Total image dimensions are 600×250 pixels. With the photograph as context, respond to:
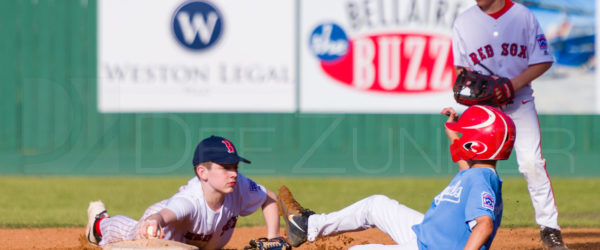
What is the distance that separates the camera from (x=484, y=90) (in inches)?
208

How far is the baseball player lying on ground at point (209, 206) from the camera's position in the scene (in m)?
4.77

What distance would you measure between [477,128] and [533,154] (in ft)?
4.98

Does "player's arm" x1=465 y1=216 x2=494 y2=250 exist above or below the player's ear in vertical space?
below

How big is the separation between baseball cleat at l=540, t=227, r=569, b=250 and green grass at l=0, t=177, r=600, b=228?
220 centimetres

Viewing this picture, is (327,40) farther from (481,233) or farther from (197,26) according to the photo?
(481,233)

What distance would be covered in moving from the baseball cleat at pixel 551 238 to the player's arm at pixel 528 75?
96 cm

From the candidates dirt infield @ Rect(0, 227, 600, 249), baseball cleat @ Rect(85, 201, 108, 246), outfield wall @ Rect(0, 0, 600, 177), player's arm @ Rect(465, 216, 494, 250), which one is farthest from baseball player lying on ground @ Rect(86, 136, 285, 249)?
outfield wall @ Rect(0, 0, 600, 177)

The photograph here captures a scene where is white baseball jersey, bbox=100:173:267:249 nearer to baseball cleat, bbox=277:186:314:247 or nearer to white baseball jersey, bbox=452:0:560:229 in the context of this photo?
baseball cleat, bbox=277:186:314:247

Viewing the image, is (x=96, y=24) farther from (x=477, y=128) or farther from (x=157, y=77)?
(x=477, y=128)

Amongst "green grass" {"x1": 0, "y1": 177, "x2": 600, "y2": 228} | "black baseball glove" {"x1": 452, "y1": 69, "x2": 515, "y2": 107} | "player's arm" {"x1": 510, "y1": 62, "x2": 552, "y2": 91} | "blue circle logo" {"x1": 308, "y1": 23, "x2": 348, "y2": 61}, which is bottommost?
"green grass" {"x1": 0, "y1": 177, "x2": 600, "y2": 228}

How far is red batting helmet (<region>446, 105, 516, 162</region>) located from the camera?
13.0ft

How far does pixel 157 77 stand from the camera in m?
12.1

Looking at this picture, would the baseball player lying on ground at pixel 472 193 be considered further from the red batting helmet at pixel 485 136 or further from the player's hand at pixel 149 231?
the player's hand at pixel 149 231

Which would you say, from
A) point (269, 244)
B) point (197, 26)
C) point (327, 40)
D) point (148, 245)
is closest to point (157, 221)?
point (148, 245)
